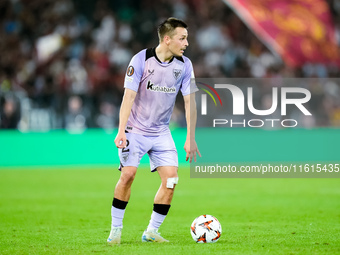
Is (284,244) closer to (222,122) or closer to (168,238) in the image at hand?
(168,238)

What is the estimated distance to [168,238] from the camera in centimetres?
827

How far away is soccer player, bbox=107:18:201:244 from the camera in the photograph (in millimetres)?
7535

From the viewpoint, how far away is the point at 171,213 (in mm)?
11086

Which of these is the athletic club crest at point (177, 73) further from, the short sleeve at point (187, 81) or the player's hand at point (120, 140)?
the player's hand at point (120, 140)

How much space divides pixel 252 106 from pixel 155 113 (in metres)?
9.28

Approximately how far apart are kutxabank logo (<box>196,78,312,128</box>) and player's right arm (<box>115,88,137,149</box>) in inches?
337

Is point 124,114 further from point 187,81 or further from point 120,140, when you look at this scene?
point 187,81

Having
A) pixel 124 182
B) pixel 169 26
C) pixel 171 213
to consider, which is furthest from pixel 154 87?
pixel 171 213

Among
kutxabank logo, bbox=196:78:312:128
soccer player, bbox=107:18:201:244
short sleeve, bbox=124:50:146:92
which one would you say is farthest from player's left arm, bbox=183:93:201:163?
kutxabank logo, bbox=196:78:312:128

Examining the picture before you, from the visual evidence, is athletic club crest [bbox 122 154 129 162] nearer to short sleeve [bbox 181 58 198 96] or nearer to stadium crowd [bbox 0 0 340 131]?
short sleeve [bbox 181 58 198 96]

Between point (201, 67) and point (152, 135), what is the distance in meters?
14.1

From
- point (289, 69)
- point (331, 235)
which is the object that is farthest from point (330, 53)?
point (331, 235)

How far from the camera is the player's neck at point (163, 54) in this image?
300 inches

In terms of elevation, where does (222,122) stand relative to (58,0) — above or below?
below
